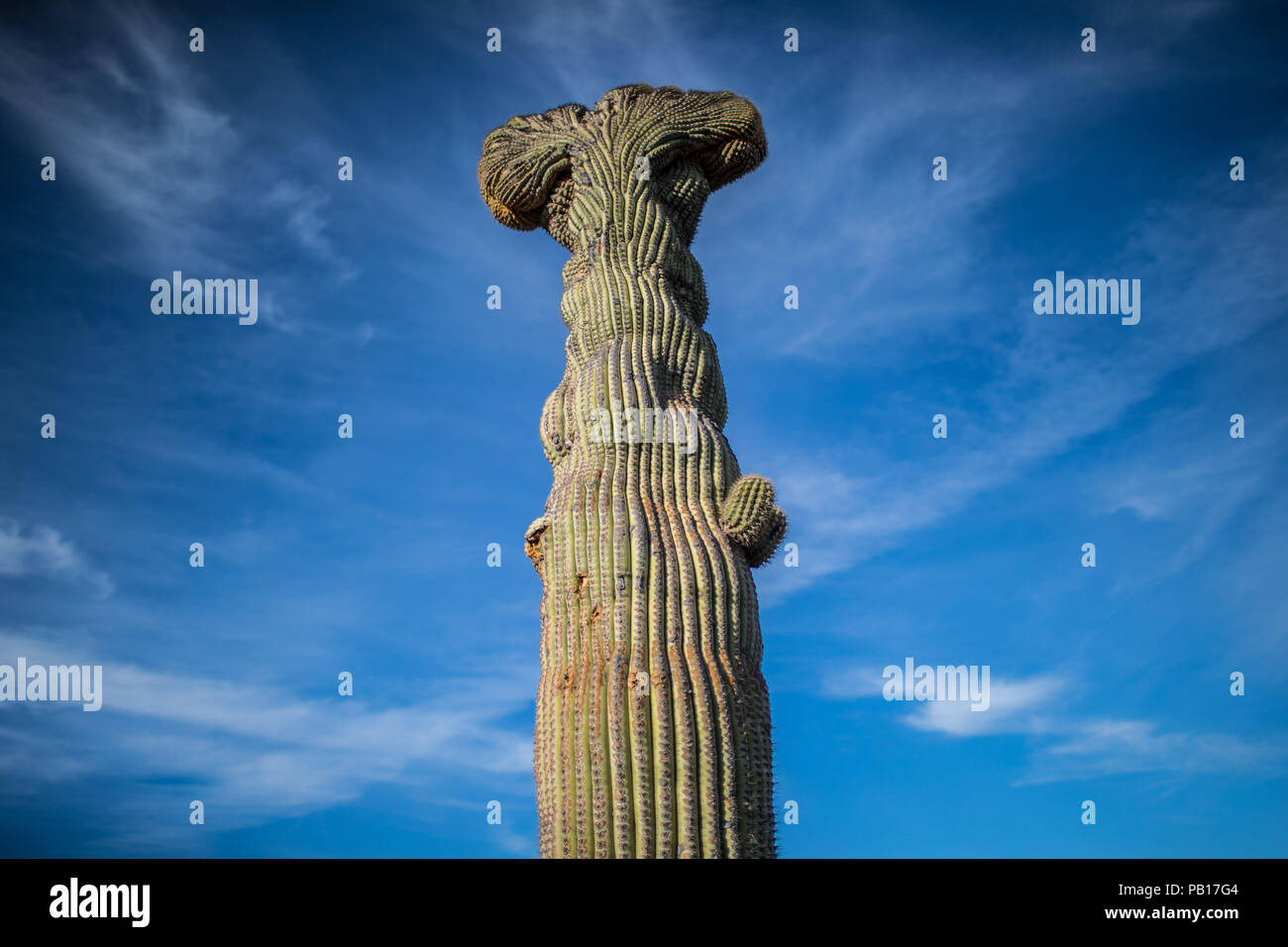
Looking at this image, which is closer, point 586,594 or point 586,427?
point 586,594

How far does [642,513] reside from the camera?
8.04 m

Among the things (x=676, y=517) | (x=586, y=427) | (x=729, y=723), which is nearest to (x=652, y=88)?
(x=586, y=427)

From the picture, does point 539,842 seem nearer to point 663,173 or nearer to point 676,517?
point 676,517

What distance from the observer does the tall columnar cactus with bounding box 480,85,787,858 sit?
23.9 feet

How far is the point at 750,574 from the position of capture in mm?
8305

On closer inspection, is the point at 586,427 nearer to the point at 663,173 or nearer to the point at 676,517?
the point at 676,517

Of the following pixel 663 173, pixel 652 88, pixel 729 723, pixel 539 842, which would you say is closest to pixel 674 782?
pixel 729 723

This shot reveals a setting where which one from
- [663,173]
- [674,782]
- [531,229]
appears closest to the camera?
[674,782]

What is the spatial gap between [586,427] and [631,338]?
0.91 m

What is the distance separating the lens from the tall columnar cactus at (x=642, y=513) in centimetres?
729

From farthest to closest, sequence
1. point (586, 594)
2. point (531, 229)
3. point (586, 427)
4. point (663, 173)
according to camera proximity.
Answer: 1. point (531, 229)
2. point (663, 173)
3. point (586, 427)
4. point (586, 594)

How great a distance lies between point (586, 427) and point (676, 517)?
39.6 inches

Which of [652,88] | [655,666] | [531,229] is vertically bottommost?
[655,666]
